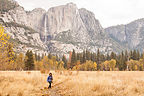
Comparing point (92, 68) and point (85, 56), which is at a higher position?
point (85, 56)

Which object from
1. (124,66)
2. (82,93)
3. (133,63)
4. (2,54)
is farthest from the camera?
(124,66)

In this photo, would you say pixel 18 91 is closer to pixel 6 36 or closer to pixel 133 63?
pixel 6 36

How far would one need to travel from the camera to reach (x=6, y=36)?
9805 millimetres

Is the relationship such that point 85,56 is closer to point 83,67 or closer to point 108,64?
point 83,67

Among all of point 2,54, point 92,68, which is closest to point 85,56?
point 92,68

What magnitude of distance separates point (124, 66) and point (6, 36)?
7525 centimetres

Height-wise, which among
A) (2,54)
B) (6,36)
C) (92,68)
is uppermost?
(6,36)

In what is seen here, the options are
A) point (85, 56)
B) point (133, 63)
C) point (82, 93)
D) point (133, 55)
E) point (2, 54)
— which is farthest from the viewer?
point (85, 56)

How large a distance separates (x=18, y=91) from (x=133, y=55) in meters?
90.5

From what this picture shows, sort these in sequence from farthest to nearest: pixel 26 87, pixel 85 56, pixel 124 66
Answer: pixel 85 56 < pixel 124 66 < pixel 26 87

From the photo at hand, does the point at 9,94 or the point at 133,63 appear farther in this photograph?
the point at 133,63

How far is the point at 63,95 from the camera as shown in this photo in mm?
7789

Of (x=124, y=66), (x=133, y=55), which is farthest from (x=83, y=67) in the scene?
(x=133, y=55)

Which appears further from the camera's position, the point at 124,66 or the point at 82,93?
the point at 124,66
